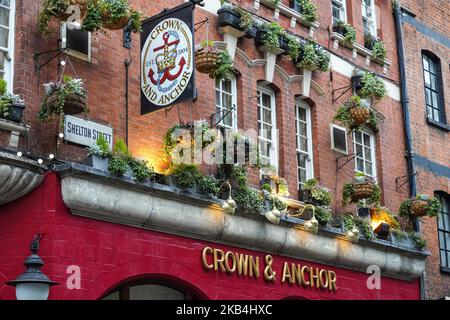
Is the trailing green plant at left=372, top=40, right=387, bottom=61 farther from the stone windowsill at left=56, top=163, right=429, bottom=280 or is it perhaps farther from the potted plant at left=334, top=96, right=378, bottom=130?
the stone windowsill at left=56, top=163, right=429, bottom=280


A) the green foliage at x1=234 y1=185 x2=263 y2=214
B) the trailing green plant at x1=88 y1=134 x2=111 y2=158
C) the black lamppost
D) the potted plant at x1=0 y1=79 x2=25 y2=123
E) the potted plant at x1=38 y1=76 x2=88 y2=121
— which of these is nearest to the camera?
the black lamppost

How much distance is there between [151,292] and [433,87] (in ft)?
37.0

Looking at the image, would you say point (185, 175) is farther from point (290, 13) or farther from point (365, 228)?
point (290, 13)

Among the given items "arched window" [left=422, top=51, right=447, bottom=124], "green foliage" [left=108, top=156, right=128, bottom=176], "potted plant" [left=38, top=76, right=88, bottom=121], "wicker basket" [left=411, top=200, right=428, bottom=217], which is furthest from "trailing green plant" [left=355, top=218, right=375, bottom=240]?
"potted plant" [left=38, top=76, right=88, bottom=121]

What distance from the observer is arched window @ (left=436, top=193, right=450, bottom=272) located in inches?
823

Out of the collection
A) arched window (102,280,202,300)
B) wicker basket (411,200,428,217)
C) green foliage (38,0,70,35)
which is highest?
green foliage (38,0,70,35)

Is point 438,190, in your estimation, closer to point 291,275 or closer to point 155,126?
point 291,275

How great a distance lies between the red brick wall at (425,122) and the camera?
2022 centimetres

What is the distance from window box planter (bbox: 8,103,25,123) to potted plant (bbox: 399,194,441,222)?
378 inches

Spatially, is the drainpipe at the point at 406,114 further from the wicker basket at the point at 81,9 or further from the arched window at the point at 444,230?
the wicker basket at the point at 81,9

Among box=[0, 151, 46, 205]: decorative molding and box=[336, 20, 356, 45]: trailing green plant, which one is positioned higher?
box=[336, 20, 356, 45]: trailing green plant

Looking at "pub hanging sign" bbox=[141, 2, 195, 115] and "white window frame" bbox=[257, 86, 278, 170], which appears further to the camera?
"white window frame" bbox=[257, 86, 278, 170]

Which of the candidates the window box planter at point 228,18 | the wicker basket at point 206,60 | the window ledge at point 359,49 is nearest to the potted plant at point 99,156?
the wicker basket at point 206,60

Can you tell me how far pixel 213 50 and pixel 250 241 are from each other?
328 centimetres
